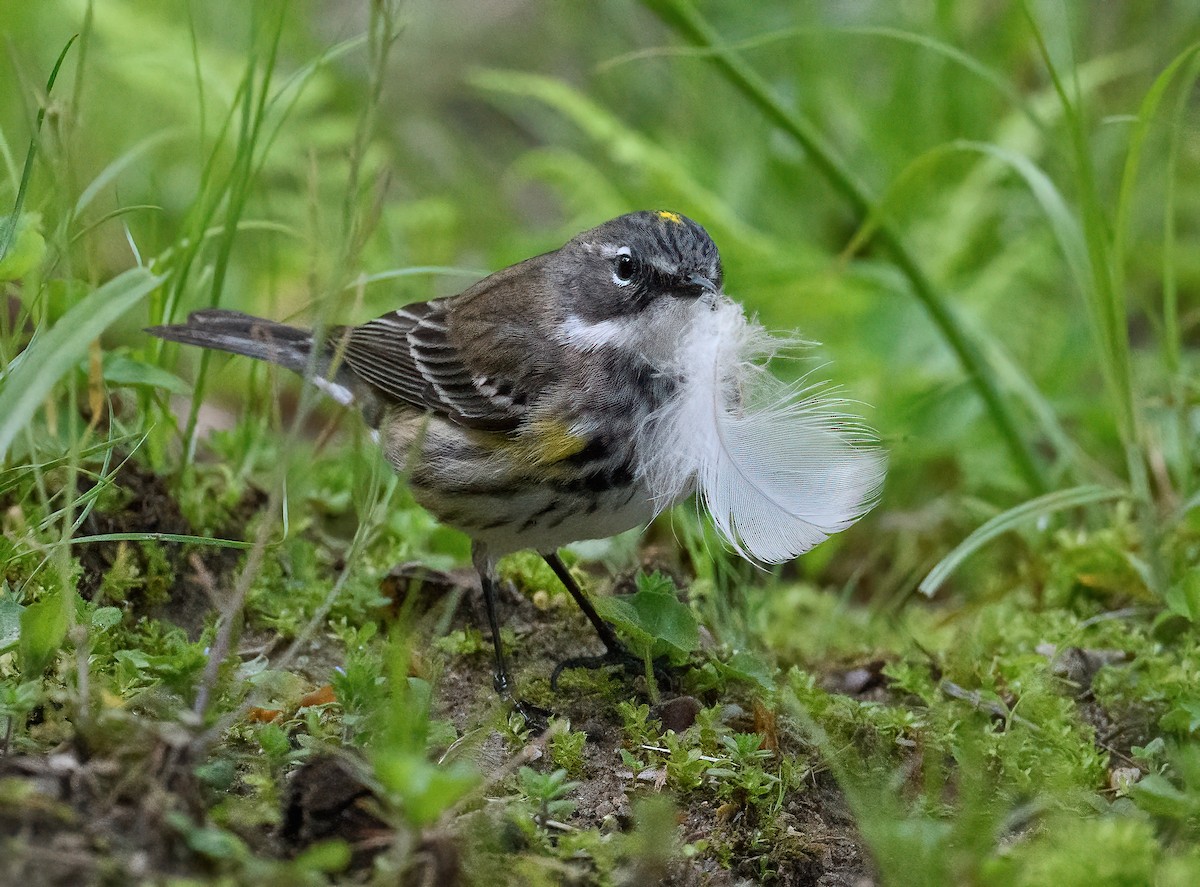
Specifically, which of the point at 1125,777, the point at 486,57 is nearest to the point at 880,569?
the point at 1125,777

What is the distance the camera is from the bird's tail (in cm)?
363

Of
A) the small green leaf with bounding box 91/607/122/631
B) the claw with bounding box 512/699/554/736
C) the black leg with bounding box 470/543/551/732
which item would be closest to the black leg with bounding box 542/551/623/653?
the black leg with bounding box 470/543/551/732

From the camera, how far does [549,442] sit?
11.4 feet

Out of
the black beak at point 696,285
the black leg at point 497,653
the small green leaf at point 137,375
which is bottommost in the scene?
the black leg at point 497,653

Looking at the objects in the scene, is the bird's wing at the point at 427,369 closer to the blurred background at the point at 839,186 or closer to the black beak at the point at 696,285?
the blurred background at the point at 839,186

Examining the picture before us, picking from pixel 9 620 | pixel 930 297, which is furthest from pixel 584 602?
pixel 930 297

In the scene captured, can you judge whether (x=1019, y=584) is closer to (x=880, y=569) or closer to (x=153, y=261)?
(x=880, y=569)

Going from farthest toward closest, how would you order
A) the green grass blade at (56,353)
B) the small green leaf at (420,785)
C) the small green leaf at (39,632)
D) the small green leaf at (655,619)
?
the small green leaf at (655,619), the small green leaf at (39,632), the green grass blade at (56,353), the small green leaf at (420,785)

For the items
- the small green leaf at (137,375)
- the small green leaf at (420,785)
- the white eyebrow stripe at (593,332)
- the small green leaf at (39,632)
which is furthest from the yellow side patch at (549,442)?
the small green leaf at (420,785)

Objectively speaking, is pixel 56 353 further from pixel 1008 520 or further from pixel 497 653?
pixel 1008 520

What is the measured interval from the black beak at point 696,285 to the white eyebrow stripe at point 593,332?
21cm

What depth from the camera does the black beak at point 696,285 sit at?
356 cm

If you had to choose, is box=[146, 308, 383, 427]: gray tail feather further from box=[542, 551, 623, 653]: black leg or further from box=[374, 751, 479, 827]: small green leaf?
box=[374, 751, 479, 827]: small green leaf

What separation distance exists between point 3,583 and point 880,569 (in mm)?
3779
